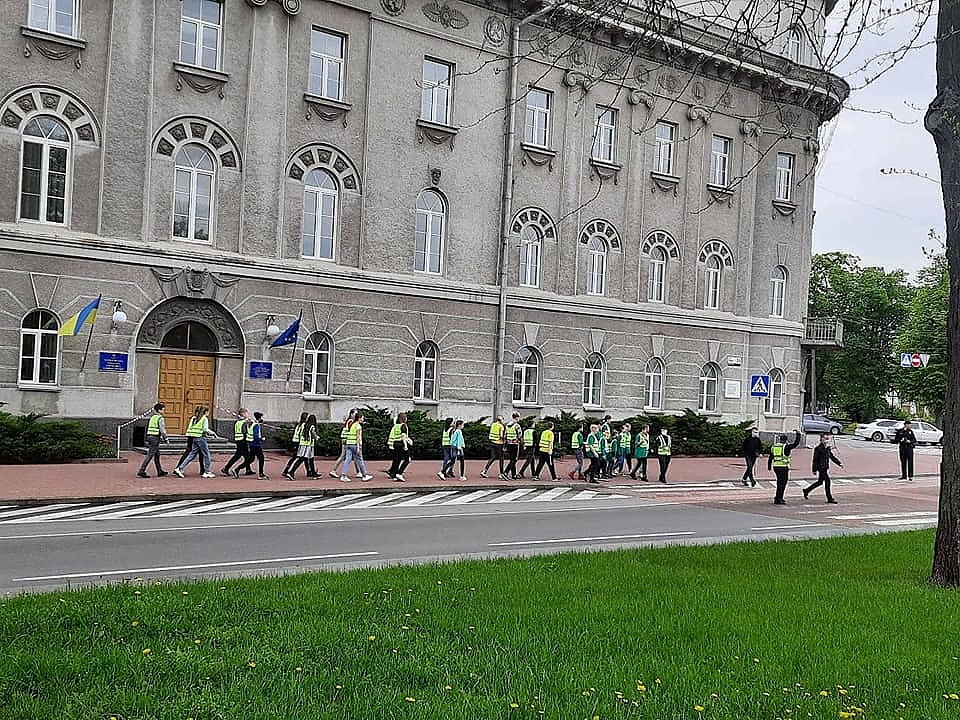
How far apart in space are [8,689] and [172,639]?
1435mm

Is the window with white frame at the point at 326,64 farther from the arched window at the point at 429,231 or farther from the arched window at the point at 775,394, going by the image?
the arched window at the point at 775,394

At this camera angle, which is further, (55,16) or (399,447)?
(55,16)

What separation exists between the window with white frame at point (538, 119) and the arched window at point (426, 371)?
8.35 m

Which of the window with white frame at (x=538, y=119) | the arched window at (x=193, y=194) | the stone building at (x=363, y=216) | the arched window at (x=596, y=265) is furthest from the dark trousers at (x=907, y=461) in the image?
the arched window at (x=193, y=194)

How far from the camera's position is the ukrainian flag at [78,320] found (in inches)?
1040

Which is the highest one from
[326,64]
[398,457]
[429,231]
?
[326,64]

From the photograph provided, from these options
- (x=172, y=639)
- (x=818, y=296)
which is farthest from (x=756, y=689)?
(x=818, y=296)

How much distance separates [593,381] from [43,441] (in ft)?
66.1

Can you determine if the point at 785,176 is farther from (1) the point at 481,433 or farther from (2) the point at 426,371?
(1) the point at 481,433

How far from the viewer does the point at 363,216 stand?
31938mm

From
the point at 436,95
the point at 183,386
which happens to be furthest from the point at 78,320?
the point at 436,95

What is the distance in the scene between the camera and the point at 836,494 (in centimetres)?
2886

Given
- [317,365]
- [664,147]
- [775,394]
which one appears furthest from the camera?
[775,394]

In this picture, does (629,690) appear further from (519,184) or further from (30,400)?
(519,184)
